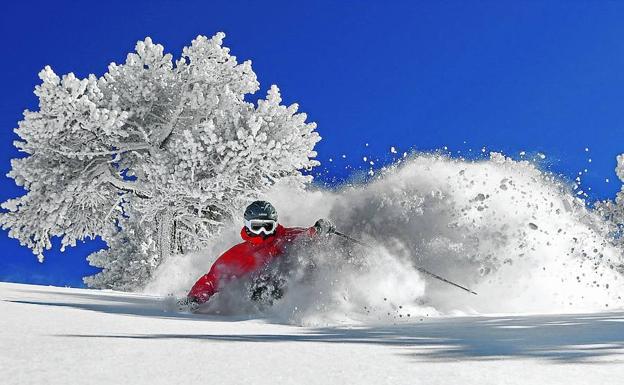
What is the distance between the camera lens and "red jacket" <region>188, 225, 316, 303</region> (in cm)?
736

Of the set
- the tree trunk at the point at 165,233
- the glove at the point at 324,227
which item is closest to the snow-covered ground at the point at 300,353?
the glove at the point at 324,227

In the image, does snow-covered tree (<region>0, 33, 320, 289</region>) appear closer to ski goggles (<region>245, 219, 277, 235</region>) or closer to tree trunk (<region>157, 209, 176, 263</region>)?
tree trunk (<region>157, 209, 176, 263</region>)

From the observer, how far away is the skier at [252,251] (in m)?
7.34

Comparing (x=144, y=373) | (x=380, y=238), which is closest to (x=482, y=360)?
(x=144, y=373)

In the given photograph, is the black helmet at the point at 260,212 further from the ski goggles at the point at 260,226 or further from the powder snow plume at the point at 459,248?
the powder snow plume at the point at 459,248

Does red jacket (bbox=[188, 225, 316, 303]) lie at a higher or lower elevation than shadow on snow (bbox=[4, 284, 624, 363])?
higher

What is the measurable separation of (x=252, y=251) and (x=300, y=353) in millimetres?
4214

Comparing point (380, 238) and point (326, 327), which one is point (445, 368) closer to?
point (326, 327)

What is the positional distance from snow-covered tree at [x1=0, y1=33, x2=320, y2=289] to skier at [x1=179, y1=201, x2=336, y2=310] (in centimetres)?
1117

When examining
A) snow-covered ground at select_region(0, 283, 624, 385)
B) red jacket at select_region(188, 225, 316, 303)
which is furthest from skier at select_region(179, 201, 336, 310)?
snow-covered ground at select_region(0, 283, 624, 385)

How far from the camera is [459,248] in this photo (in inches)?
339

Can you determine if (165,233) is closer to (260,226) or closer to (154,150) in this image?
(154,150)

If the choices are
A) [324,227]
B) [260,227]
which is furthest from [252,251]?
[324,227]

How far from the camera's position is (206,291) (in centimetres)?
734
